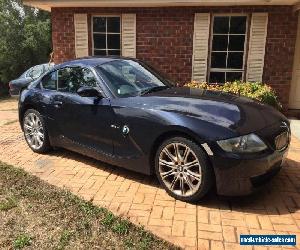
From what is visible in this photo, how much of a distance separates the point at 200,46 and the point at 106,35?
2509mm

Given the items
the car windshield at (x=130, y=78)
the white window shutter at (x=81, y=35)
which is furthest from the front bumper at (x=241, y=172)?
the white window shutter at (x=81, y=35)

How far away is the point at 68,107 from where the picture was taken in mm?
5020

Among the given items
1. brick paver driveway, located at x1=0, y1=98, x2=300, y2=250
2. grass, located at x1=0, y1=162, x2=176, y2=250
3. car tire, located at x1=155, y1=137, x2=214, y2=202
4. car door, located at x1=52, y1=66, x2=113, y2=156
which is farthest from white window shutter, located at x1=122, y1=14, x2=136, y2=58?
car tire, located at x1=155, y1=137, x2=214, y2=202

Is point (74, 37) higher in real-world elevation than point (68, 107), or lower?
higher

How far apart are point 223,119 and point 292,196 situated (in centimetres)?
133

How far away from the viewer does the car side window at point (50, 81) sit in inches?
216

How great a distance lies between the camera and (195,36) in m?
8.89

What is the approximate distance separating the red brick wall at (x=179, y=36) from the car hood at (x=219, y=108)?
4.70m

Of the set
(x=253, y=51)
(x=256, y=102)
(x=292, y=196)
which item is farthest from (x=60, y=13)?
(x=292, y=196)

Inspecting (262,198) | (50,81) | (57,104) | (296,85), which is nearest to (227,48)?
(296,85)

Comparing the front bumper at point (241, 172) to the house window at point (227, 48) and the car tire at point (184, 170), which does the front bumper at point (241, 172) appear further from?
the house window at point (227, 48)

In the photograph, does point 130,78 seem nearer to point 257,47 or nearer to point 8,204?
point 8,204

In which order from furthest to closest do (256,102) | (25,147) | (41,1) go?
(41,1) → (25,147) → (256,102)

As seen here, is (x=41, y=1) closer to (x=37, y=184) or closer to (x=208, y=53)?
(x=208, y=53)
